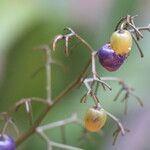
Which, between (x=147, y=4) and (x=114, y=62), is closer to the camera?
(x=114, y=62)

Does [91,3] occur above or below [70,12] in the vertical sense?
below

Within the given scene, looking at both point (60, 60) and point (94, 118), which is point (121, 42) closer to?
point (94, 118)

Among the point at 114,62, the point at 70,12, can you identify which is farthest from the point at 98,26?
the point at 114,62

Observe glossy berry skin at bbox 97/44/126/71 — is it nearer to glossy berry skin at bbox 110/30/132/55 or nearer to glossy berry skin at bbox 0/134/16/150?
glossy berry skin at bbox 110/30/132/55

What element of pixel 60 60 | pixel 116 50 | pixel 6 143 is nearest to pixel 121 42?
pixel 116 50

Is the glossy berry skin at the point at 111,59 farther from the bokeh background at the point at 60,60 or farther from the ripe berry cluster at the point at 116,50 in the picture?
the bokeh background at the point at 60,60

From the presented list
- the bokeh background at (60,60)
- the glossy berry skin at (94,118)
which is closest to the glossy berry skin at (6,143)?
the glossy berry skin at (94,118)

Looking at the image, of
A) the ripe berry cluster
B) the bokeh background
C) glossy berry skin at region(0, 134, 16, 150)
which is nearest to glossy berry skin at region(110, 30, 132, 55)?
the ripe berry cluster

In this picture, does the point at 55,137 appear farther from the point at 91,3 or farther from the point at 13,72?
the point at 91,3
